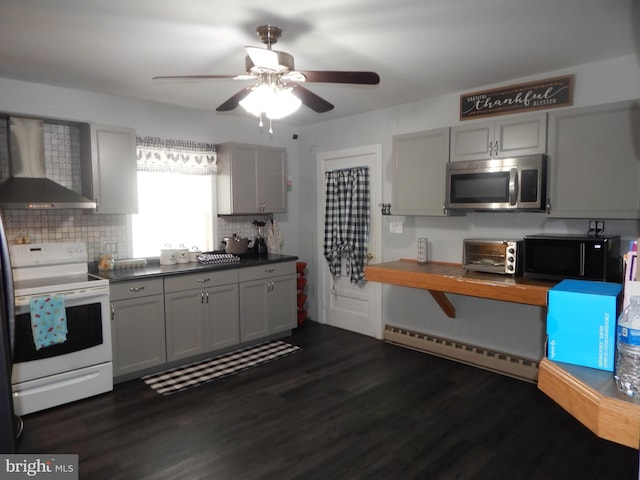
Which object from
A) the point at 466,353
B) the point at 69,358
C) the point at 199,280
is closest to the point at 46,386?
the point at 69,358

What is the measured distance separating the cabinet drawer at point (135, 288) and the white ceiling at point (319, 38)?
168 cm

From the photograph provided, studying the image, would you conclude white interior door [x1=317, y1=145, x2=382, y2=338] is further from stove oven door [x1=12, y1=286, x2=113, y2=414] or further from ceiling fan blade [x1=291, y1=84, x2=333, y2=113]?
stove oven door [x1=12, y1=286, x2=113, y2=414]

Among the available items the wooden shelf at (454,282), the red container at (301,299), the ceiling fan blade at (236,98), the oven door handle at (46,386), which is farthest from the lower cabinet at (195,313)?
the ceiling fan blade at (236,98)

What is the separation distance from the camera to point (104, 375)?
331 cm

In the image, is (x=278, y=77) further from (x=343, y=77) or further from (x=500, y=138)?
(x=500, y=138)

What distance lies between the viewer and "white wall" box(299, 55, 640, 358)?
10.2 feet

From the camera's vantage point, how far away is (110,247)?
12.9 ft

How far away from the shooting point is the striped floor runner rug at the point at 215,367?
3521 mm

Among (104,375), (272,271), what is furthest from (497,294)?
(104,375)

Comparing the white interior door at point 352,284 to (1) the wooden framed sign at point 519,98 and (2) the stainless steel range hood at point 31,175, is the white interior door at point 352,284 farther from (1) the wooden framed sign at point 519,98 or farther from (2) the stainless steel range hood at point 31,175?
(2) the stainless steel range hood at point 31,175

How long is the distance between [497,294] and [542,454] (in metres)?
1.06

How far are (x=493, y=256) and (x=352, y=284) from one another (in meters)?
1.95

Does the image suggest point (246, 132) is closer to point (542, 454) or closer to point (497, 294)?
point (497, 294)

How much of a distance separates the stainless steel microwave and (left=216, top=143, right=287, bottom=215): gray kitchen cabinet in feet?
6.91
